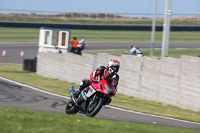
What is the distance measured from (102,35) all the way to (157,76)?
29.4 metres

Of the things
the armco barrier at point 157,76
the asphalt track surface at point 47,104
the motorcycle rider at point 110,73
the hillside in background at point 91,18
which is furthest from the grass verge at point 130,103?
the hillside in background at point 91,18

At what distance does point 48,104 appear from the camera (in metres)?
13.0

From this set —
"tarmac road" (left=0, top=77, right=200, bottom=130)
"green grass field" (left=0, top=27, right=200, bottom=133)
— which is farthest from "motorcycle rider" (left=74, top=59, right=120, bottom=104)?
"tarmac road" (left=0, top=77, right=200, bottom=130)

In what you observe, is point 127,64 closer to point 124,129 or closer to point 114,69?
point 114,69

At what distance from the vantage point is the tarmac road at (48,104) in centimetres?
1065

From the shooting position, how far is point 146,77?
50.7ft

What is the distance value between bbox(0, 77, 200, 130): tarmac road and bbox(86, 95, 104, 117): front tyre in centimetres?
138

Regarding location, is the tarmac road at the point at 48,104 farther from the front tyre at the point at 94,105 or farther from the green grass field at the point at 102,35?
the green grass field at the point at 102,35

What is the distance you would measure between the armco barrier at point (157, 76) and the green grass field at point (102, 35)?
22307mm

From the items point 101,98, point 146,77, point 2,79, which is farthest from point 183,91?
point 2,79

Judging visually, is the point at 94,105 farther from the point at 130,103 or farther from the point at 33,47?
the point at 33,47

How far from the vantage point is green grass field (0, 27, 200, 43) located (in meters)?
41.3

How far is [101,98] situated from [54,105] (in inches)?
156

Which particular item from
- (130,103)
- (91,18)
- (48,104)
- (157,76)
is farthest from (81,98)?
(91,18)
